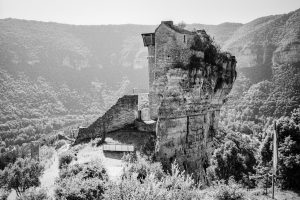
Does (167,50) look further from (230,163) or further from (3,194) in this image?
(230,163)

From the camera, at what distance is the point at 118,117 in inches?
938

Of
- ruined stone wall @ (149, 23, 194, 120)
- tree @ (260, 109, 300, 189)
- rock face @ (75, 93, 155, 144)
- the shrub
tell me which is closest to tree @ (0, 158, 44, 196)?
rock face @ (75, 93, 155, 144)

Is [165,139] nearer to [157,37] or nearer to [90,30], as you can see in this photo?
[157,37]

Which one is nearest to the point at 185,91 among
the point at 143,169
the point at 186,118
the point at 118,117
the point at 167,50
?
the point at 186,118

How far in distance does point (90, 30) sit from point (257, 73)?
9650 centimetres

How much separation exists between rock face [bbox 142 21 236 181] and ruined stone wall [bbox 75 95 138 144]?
147 inches

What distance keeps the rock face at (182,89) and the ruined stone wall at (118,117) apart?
12.3ft

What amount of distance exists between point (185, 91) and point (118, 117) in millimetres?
7441

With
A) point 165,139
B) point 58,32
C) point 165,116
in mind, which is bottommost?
point 165,139

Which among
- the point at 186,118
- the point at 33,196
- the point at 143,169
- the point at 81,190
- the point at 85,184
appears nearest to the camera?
the point at 33,196

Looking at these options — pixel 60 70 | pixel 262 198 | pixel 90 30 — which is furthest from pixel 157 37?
pixel 90 30

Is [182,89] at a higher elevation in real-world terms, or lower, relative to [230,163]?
higher

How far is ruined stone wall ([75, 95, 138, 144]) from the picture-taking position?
2369 centimetres

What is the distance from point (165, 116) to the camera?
1903 centimetres
